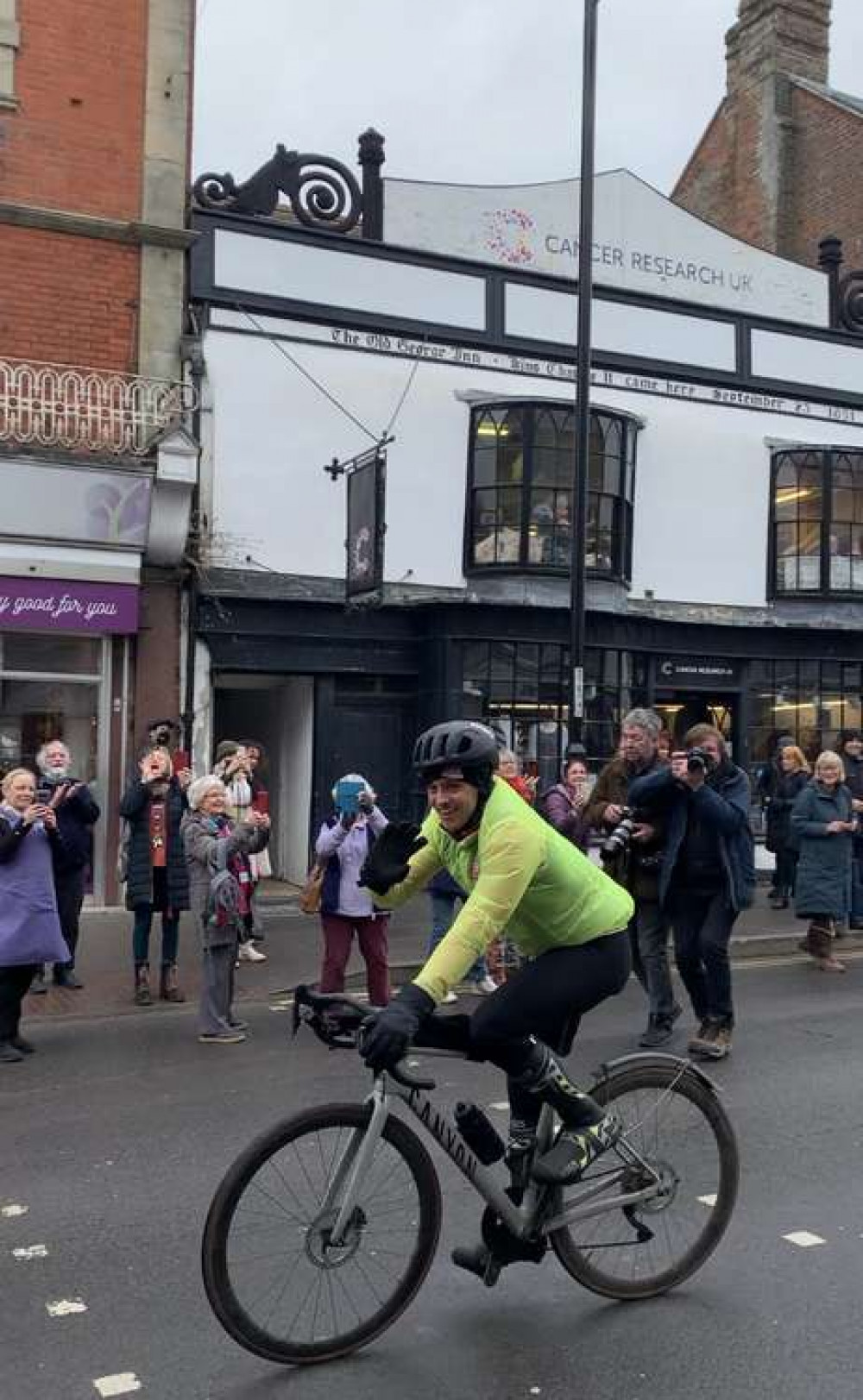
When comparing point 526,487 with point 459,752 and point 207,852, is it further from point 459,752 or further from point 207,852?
point 459,752

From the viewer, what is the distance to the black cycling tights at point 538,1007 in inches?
138

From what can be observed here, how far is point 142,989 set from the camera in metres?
8.34

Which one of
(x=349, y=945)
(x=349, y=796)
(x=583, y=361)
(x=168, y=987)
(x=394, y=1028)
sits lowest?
(x=168, y=987)

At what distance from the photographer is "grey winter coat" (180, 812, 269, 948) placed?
7227 millimetres

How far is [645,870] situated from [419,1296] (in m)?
3.70

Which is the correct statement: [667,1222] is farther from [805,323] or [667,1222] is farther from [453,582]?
[805,323]

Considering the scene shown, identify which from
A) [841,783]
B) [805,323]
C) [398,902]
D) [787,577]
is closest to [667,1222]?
[398,902]

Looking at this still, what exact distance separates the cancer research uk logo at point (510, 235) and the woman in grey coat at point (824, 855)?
852cm

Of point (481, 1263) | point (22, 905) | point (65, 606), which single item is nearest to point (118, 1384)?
point (481, 1263)

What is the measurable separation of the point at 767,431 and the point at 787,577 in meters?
2.04

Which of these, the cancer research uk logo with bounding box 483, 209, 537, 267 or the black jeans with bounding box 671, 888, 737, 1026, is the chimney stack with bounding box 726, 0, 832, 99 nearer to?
the cancer research uk logo with bounding box 483, 209, 537, 267

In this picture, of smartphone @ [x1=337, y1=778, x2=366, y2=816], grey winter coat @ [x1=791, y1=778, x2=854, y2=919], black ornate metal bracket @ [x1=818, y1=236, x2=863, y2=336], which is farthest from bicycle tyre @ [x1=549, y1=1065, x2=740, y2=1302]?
black ornate metal bracket @ [x1=818, y1=236, x2=863, y2=336]

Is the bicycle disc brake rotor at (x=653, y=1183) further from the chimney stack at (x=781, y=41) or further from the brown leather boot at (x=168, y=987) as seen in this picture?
the chimney stack at (x=781, y=41)

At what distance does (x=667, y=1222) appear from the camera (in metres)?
4.00
